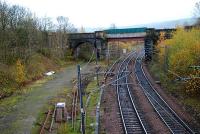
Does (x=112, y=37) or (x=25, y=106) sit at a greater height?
(x=112, y=37)

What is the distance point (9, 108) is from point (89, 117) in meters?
7.79

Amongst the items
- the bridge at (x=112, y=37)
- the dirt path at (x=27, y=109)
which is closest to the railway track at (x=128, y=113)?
the dirt path at (x=27, y=109)

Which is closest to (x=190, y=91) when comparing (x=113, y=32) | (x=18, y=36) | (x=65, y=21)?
(x=18, y=36)

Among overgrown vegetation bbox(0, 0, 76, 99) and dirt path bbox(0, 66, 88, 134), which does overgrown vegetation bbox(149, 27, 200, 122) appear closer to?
dirt path bbox(0, 66, 88, 134)

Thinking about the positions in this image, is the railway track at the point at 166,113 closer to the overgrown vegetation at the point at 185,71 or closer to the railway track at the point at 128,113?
the overgrown vegetation at the point at 185,71

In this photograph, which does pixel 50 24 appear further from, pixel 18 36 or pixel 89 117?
pixel 89 117

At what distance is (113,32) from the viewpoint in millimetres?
75000

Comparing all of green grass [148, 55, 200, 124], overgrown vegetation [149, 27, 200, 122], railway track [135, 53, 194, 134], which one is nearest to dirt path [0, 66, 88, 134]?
railway track [135, 53, 194, 134]

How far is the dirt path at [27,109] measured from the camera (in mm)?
26984

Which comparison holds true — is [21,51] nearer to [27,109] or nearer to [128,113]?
[27,109]

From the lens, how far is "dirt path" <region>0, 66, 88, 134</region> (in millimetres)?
26984

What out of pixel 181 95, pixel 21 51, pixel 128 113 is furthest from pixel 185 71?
pixel 21 51

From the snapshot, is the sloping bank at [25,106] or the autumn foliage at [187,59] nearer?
the sloping bank at [25,106]

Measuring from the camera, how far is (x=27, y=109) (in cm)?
3250
